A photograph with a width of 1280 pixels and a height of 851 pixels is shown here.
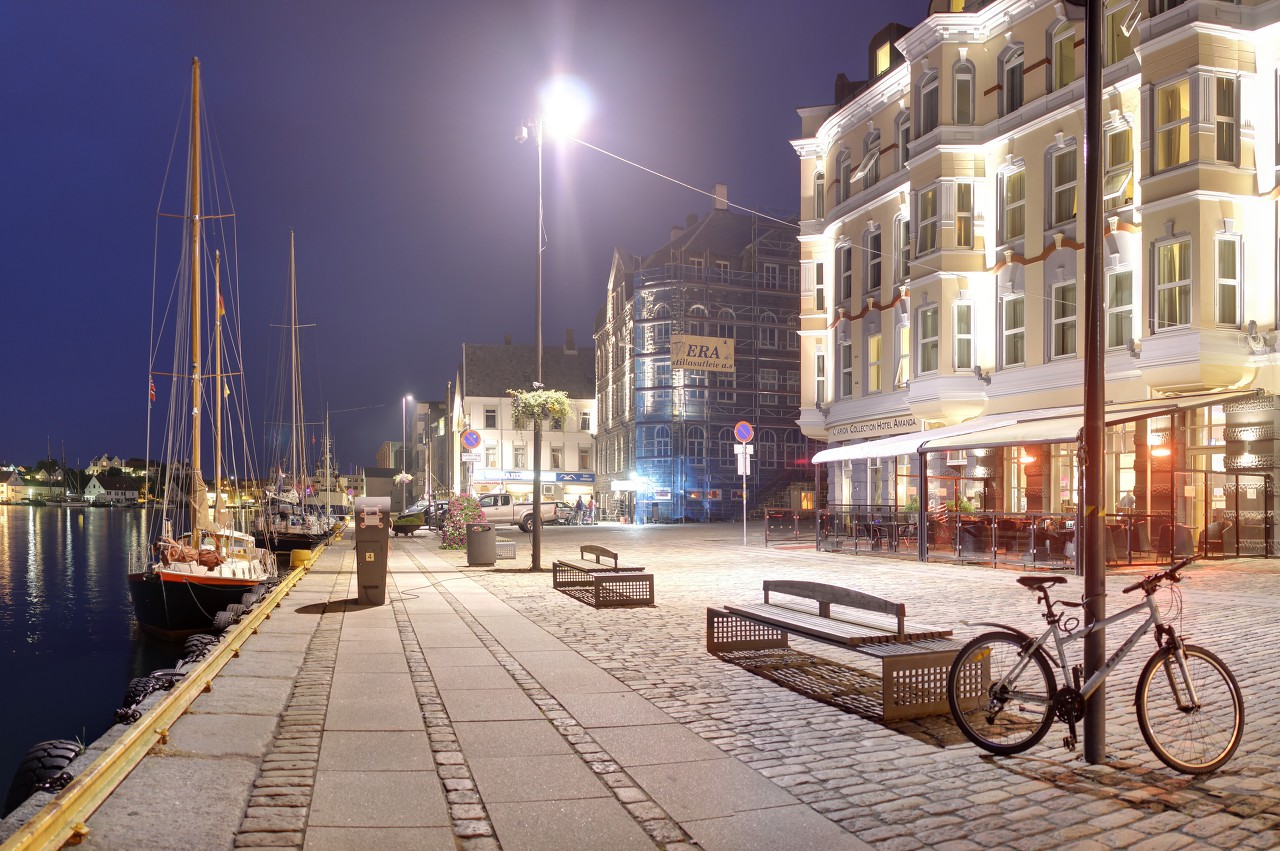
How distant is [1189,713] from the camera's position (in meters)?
6.02

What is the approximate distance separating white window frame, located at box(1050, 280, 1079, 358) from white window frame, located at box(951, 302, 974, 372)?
2.84 m

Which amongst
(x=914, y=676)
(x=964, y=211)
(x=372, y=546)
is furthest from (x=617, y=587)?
(x=964, y=211)

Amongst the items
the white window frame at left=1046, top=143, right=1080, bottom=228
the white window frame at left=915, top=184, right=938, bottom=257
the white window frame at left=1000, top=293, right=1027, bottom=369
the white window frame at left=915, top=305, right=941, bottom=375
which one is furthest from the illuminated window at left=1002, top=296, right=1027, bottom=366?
the white window frame at left=915, top=184, right=938, bottom=257

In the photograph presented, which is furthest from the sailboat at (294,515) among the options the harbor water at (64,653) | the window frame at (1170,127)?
the window frame at (1170,127)

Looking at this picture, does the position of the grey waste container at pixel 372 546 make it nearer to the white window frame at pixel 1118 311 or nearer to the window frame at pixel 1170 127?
the white window frame at pixel 1118 311

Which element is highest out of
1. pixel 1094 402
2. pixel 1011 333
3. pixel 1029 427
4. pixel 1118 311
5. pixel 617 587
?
pixel 1118 311

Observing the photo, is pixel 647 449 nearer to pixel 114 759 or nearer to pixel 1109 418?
pixel 1109 418

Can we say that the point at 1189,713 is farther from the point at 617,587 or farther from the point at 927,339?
the point at 927,339

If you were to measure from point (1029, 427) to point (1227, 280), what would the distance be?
16.8 feet

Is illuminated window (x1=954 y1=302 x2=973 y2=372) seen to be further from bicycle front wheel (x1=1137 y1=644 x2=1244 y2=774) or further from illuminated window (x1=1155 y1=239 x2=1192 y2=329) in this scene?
bicycle front wheel (x1=1137 y1=644 x2=1244 y2=774)

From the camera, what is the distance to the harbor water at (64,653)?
53.5 feet

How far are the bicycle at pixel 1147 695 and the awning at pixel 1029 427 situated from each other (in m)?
13.6

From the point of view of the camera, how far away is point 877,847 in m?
4.79

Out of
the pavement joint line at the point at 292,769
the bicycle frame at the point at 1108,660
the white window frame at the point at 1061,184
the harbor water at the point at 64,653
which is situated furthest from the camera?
the white window frame at the point at 1061,184
